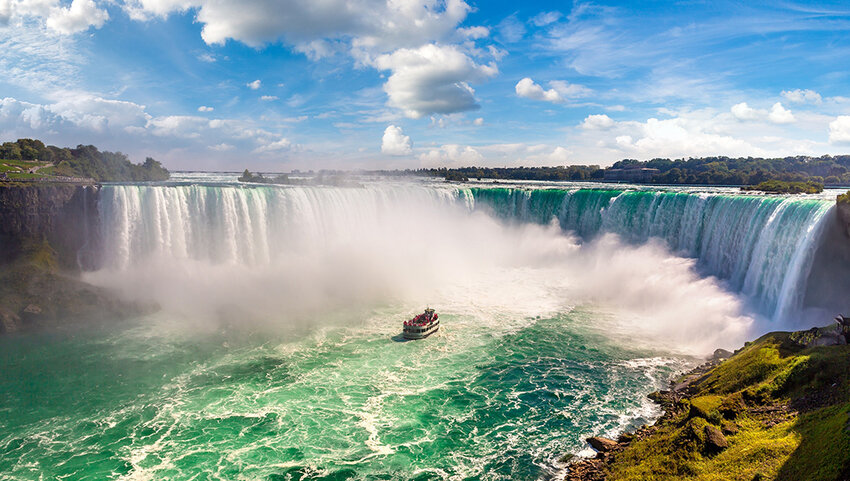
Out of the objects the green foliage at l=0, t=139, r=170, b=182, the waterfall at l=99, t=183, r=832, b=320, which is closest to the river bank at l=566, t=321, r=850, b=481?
the waterfall at l=99, t=183, r=832, b=320

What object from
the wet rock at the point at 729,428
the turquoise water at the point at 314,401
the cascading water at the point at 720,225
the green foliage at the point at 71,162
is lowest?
the turquoise water at the point at 314,401

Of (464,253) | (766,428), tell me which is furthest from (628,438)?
(464,253)

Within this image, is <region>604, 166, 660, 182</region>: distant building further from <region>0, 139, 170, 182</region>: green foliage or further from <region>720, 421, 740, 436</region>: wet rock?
<region>0, 139, 170, 182</region>: green foliage

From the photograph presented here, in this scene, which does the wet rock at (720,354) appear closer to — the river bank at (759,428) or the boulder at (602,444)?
the river bank at (759,428)

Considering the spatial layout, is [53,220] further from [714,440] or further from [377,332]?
[714,440]

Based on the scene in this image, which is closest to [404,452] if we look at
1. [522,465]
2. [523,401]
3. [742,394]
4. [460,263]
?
[522,465]

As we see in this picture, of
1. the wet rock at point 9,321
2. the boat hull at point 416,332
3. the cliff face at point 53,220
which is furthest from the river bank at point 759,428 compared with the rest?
the cliff face at point 53,220
